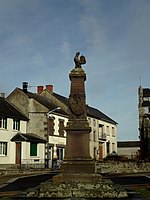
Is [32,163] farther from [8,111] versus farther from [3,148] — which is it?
[8,111]

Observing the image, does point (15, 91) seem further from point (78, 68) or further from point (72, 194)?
point (72, 194)

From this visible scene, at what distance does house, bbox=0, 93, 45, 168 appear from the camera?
116 feet

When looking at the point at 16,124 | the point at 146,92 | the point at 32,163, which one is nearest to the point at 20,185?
the point at 32,163

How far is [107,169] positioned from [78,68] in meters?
20.8

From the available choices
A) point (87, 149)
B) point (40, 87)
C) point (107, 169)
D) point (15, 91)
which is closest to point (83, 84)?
point (87, 149)

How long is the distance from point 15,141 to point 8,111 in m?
3.56

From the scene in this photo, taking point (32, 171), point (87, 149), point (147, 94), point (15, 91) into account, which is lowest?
point (32, 171)

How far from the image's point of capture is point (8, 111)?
3744 cm

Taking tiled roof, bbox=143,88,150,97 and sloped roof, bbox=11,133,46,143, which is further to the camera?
tiled roof, bbox=143,88,150,97

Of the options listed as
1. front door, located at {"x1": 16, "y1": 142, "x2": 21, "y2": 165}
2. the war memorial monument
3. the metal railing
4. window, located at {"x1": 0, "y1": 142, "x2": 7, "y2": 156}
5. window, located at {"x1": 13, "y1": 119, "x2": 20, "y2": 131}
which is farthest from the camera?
window, located at {"x1": 13, "y1": 119, "x2": 20, "y2": 131}

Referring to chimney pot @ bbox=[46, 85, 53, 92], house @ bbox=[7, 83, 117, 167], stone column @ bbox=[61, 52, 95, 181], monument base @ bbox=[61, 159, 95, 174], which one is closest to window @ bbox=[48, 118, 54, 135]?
house @ bbox=[7, 83, 117, 167]

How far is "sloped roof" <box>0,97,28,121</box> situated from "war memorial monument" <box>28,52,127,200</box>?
72.0 feet

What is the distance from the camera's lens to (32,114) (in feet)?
134

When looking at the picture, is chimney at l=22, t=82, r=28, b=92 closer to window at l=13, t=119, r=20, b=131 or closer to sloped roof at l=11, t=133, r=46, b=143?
window at l=13, t=119, r=20, b=131
